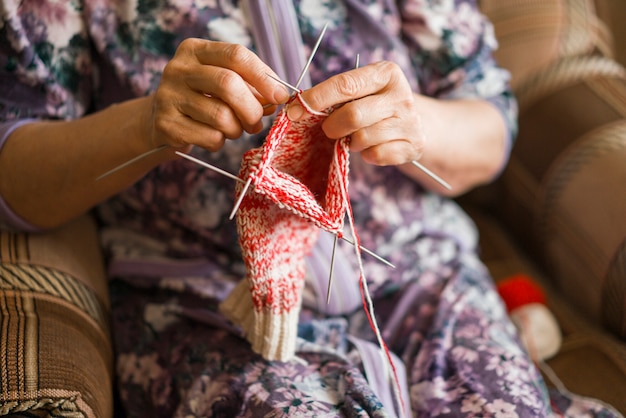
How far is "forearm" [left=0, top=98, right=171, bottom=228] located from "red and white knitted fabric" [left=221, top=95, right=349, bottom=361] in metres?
0.16

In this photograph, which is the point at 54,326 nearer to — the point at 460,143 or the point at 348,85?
the point at 348,85

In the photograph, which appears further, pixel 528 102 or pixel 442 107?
pixel 528 102

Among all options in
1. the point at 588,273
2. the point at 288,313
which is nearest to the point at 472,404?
the point at 288,313

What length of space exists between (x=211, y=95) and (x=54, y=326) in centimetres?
35

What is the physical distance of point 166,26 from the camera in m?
0.80

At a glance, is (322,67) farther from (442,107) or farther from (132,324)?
(132,324)

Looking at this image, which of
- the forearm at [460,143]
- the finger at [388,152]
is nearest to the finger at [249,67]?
the finger at [388,152]

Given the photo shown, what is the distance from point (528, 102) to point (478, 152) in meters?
0.30

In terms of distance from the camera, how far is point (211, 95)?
0.64 metres

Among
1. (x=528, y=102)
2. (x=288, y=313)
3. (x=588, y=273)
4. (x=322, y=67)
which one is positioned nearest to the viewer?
(x=288, y=313)

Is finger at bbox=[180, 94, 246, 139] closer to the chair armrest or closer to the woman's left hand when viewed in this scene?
the woman's left hand

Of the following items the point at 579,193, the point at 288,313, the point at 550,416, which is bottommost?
the point at 550,416

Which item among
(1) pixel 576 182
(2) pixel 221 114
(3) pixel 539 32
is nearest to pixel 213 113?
(2) pixel 221 114

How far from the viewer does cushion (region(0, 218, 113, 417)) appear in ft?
2.19
